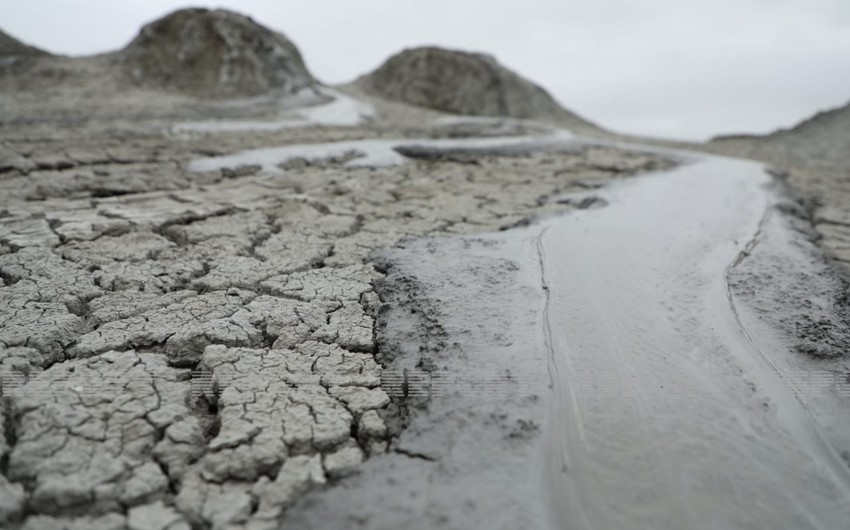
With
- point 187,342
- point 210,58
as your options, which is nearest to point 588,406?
point 187,342

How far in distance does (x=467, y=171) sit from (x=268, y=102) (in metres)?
6.21

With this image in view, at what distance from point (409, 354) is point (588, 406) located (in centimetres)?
49

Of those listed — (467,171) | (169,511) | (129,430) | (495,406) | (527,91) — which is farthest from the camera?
(527,91)

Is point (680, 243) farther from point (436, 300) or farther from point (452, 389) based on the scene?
point (452, 389)

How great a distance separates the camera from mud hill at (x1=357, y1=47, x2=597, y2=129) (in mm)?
14664

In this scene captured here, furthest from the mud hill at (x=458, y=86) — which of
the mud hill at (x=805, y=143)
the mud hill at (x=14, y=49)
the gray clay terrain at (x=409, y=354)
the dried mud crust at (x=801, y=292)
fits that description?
the dried mud crust at (x=801, y=292)

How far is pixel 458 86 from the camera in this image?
14.9 metres

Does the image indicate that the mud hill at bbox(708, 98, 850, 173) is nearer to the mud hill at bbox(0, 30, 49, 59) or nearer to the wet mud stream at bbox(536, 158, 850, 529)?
the wet mud stream at bbox(536, 158, 850, 529)

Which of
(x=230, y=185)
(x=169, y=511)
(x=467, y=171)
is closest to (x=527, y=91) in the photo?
(x=467, y=171)

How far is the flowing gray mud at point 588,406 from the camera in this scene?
0.87m

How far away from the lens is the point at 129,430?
3.28 ft

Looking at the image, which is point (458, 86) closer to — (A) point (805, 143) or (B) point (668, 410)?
(A) point (805, 143)

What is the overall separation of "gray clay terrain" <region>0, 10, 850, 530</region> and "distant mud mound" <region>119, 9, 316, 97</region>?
7483 millimetres

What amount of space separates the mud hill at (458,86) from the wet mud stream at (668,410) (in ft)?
44.5
